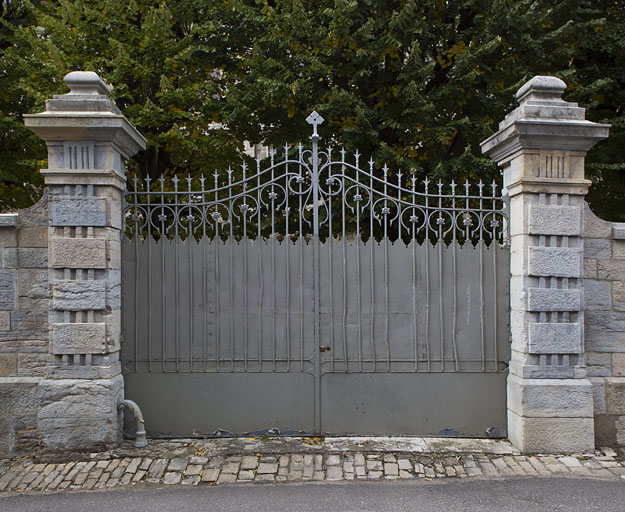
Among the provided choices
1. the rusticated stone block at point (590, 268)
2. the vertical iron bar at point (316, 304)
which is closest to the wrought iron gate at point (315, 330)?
the vertical iron bar at point (316, 304)

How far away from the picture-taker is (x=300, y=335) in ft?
16.0

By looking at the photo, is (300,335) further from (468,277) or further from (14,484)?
A: (14,484)

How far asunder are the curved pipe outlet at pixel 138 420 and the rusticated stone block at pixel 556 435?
323 centimetres

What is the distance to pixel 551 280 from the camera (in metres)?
4.62

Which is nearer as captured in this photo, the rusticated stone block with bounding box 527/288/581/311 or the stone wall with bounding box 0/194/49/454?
the stone wall with bounding box 0/194/49/454

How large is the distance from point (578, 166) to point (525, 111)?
673mm

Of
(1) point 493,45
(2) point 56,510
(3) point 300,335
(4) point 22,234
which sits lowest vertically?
(2) point 56,510

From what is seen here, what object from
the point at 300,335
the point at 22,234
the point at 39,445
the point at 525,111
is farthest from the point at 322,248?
the point at 39,445

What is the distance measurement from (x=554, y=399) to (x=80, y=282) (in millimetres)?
4106

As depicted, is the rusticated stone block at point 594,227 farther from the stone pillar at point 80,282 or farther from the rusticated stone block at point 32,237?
the rusticated stone block at point 32,237

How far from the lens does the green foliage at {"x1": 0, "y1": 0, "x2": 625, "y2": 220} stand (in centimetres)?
763

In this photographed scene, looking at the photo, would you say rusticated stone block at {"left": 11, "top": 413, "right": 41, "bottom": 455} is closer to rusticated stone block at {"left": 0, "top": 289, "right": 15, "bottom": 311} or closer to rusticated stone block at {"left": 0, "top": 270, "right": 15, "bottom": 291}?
rusticated stone block at {"left": 0, "top": 289, "right": 15, "bottom": 311}

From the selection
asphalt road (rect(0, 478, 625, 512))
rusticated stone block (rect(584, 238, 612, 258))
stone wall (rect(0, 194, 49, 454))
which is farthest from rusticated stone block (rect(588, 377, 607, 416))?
stone wall (rect(0, 194, 49, 454))

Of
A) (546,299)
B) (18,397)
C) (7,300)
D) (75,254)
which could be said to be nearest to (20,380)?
(18,397)
